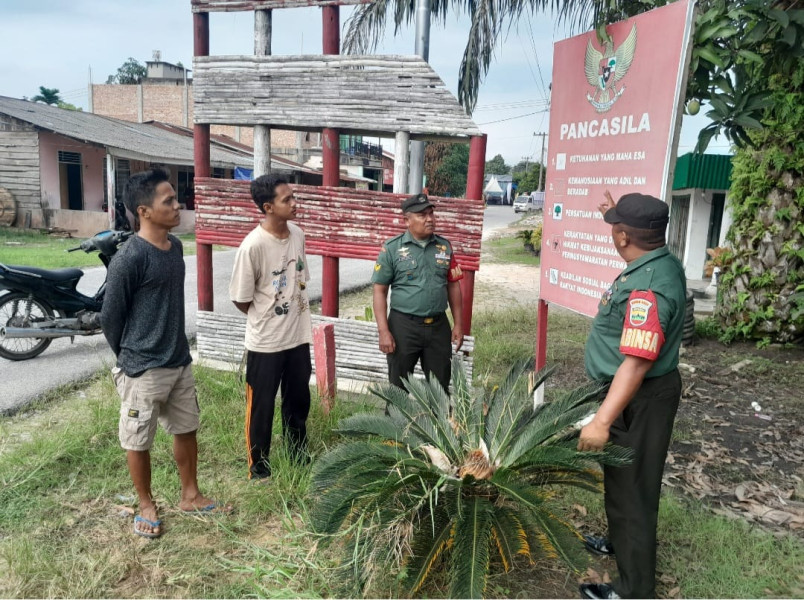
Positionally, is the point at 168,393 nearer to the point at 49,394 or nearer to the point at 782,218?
the point at 49,394

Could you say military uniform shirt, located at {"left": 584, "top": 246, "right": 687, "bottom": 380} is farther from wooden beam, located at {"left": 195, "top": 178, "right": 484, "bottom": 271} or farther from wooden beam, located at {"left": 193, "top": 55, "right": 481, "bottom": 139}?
wooden beam, located at {"left": 193, "top": 55, "right": 481, "bottom": 139}

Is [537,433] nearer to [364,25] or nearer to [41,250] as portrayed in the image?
[364,25]

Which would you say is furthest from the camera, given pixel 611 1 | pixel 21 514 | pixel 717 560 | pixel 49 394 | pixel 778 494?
pixel 49 394

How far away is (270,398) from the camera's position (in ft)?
11.2

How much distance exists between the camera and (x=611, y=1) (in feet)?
10.8

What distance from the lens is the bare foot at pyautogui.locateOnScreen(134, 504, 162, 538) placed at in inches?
115

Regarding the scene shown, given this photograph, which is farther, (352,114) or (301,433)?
(352,114)

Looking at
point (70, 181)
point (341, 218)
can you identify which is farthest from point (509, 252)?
point (341, 218)

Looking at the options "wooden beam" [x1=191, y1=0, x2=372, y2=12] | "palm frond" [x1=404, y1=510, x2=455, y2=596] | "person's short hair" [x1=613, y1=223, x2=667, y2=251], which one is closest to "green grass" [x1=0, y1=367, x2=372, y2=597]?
"palm frond" [x1=404, y1=510, x2=455, y2=596]

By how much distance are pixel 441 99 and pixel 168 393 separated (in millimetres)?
2891

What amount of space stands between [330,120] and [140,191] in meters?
2.29

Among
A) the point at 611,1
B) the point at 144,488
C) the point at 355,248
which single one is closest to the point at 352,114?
the point at 355,248

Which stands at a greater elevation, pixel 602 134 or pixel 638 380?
pixel 602 134

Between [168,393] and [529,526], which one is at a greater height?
[168,393]
